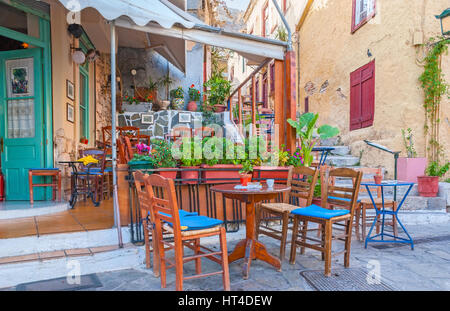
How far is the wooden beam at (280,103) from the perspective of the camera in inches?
188

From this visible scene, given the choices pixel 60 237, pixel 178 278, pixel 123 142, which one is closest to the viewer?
pixel 178 278

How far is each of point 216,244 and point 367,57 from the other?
21.2 ft

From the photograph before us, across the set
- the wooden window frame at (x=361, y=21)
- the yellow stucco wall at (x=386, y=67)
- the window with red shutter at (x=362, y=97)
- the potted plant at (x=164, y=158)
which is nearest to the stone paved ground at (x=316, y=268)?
the potted plant at (x=164, y=158)

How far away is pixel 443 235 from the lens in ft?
13.2

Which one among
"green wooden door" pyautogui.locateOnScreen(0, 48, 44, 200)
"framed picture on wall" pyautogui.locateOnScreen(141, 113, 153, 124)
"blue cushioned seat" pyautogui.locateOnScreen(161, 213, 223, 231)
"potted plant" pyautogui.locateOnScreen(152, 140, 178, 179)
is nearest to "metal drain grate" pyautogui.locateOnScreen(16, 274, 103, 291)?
"blue cushioned seat" pyautogui.locateOnScreen(161, 213, 223, 231)

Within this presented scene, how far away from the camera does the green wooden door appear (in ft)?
15.7

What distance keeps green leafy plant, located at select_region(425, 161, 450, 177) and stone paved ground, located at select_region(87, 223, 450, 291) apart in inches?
112

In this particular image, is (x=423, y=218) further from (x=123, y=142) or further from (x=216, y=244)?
(x=123, y=142)

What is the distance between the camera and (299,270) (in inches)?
108

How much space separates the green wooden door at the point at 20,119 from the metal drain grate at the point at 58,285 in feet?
9.21

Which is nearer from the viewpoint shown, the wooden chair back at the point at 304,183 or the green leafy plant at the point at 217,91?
the wooden chair back at the point at 304,183

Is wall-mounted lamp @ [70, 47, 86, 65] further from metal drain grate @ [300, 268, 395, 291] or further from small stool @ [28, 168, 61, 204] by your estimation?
metal drain grate @ [300, 268, 395, 291]

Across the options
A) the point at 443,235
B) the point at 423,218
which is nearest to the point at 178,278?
the point at 443,235

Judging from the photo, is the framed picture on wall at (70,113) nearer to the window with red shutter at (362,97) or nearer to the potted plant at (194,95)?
the potted plant at (194,95)
